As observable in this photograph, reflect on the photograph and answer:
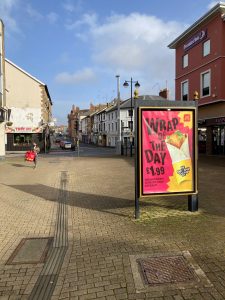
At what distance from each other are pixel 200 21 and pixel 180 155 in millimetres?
21584

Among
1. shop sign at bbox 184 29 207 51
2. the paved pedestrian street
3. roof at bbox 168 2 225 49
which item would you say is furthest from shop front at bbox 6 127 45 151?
the paved pedestrian street

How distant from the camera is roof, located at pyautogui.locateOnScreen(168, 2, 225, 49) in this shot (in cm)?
2372

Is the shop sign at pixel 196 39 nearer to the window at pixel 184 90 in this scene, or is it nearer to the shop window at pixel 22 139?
the window at pixel 184 90

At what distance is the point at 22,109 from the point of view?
137ft

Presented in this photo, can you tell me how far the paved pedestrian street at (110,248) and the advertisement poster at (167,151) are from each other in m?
0.72

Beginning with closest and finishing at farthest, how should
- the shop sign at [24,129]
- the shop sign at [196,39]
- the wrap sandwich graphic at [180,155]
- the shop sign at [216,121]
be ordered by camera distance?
the wrap sandwich graphic at [180,155] → the shop sign at [216,121] → the shop sign at [196,39] → the shop sign at [24,129]

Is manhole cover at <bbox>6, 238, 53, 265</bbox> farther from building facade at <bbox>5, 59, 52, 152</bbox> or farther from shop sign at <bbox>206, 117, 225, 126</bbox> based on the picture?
building facade at <bbox>5, 59, 52, 152</bbox>

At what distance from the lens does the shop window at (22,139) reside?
4147cm

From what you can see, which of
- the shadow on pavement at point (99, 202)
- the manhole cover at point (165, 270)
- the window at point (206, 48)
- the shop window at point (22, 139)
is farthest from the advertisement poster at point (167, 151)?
the shop window at point (22, 139)

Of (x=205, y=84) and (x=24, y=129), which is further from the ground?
(x=205, y=84)

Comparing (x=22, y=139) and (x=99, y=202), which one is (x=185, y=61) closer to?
(x=22, y=139)

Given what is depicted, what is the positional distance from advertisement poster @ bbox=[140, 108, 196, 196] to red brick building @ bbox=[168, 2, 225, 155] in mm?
18112

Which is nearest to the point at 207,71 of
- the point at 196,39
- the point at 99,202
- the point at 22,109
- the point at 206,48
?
the point at 206,48

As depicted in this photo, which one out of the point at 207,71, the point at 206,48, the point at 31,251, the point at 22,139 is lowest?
the point at 31,251
